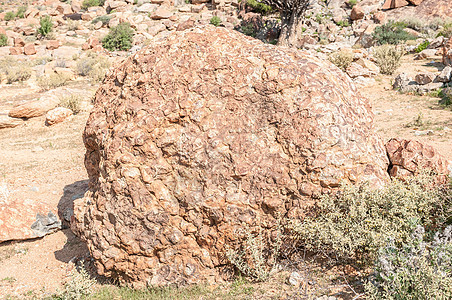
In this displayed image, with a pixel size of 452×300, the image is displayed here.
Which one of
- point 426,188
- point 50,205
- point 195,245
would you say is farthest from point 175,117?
point 50,205

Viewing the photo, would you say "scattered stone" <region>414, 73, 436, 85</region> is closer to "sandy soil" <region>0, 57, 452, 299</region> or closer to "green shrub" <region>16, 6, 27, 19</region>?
"sandy soil" <region>0, 57, 452, 299</region>

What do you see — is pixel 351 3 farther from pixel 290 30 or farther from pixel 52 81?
pixel 52 81

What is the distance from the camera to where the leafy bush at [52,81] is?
45.0 ft

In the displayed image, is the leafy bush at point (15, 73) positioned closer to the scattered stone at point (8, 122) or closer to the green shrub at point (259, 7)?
the scattered stone at point (8, 122)

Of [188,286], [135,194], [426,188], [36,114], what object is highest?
[426,188]

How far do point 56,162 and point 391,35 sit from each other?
47.2ft

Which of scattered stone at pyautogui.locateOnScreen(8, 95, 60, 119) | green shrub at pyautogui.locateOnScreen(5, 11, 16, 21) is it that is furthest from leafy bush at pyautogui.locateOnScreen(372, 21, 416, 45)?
green shrub at pyautogui.locateOnScreen(5, 11, 16, 21)

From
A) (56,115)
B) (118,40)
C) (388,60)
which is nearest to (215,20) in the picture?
(118,40)

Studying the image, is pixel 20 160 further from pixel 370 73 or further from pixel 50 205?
pixel 370 73

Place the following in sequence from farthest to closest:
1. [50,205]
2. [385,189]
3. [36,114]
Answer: [36,114]
[50,205]
[385,189]

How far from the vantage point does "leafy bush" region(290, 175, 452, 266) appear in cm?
296

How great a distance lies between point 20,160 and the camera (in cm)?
803

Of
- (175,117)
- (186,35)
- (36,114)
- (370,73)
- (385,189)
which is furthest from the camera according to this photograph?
(370,73)

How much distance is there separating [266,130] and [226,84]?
24.5 inches
